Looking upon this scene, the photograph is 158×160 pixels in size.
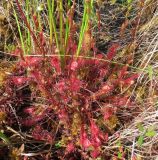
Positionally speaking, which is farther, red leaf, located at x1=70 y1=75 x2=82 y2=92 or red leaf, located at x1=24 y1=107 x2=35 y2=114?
red leaf, located at x1=24 y1=107 x2=35 y2=114

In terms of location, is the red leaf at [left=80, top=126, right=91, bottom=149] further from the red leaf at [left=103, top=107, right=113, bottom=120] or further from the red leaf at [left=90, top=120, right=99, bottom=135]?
the red leaf at [left=103, top=107, right=113, bottom=120]

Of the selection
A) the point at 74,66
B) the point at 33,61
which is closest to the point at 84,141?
the point at 74,66

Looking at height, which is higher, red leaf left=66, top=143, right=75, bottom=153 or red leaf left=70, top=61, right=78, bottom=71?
red leaf left=70, top=61, right=78, bottom=71

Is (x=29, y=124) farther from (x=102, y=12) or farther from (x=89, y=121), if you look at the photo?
(x=102, y=12)

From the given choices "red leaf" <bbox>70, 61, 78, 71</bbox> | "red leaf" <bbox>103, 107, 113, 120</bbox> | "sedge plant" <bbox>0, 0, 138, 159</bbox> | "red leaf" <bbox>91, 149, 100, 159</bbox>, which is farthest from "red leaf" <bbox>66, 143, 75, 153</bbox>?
"red leaf" <bbox>70, 61, 78, 71</bbox>

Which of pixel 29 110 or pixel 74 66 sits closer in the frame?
pixel 74 66

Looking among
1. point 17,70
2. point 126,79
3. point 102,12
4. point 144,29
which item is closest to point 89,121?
point 126,79

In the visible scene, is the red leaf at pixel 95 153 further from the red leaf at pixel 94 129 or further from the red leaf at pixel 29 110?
the red leaf at pixel 29 110

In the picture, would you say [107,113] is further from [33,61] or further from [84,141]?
[33,61]

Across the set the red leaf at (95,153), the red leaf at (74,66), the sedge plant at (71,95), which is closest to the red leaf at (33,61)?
the sedge plant at (71,95)

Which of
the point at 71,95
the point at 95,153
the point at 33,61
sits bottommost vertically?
the point at 95,153

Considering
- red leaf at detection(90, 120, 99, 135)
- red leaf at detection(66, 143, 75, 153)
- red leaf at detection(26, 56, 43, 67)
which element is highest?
red leaf at detection(26, 56, 43, 67)
